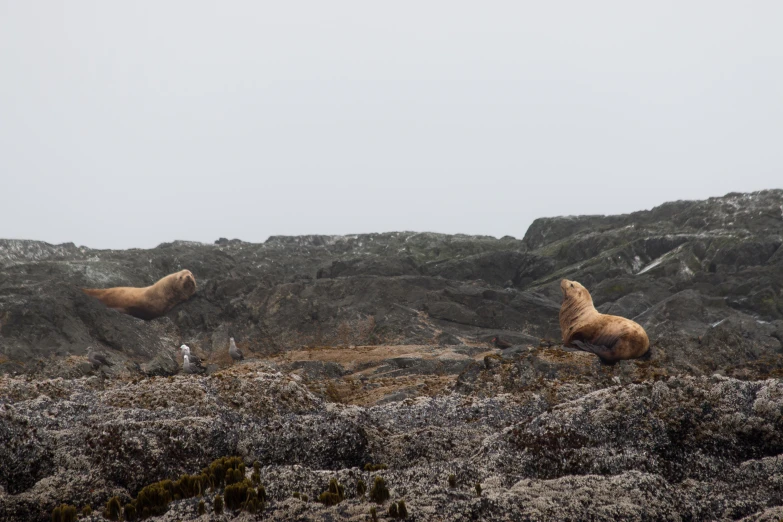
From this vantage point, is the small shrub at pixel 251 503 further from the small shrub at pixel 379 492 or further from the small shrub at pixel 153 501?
the small shrub at pixel 379 492

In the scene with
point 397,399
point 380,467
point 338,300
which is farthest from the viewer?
point 338,300

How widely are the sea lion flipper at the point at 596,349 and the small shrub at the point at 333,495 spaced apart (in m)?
13.2

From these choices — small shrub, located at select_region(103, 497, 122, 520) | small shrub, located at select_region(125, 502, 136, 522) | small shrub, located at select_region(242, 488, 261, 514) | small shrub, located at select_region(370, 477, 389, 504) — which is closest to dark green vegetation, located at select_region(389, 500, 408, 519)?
small shrub, located at select_region(370, 477, 389, 504)

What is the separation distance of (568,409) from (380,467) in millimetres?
2953

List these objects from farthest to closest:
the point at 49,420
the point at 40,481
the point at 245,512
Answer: the point at 49,420, the point at 40,481, the point at 245,512

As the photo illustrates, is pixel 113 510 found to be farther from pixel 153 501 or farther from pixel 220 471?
pixel 220 471

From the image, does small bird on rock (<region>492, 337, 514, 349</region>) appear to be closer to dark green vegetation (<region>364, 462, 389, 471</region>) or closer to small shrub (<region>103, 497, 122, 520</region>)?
dark green vegetation (<region>364, 462, 389, 471</region>)

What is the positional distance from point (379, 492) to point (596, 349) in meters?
13.6

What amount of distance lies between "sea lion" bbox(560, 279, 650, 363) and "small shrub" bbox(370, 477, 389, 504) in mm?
13235

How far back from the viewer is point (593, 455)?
8516mm

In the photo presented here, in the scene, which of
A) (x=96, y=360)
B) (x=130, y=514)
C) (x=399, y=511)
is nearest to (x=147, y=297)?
(x=96, y=360)

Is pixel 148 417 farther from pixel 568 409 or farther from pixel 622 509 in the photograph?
pixel 622 509

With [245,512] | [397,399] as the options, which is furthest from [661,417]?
[397,399]

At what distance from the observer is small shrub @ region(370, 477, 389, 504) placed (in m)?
7.02
